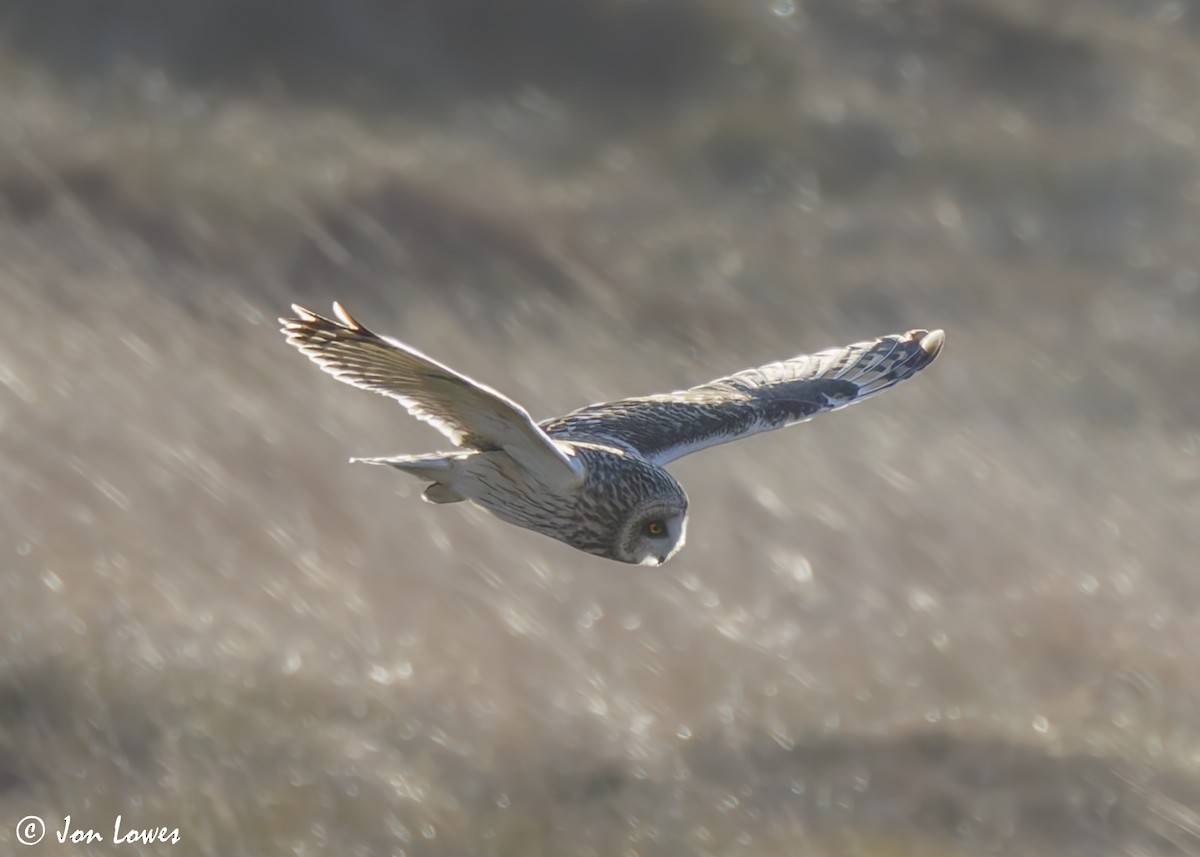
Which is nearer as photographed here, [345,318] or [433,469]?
[345,318]

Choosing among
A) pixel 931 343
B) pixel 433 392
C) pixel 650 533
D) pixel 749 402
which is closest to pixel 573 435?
pixel 650 533

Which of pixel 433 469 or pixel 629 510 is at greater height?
pixel 433 469

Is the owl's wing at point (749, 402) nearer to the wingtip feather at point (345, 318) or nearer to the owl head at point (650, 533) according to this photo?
the owl head at point (650, 533)

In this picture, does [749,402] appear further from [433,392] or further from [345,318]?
[345,318]

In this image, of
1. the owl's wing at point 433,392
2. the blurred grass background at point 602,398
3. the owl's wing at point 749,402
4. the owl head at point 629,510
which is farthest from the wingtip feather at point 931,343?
the blurred grass background at point 602,398

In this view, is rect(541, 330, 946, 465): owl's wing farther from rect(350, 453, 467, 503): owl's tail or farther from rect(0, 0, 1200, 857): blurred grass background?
rect(0, 0, 1200, 857): blurred grass background

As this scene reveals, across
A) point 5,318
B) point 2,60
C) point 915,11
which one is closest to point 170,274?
point 5,318

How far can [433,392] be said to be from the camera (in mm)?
4719

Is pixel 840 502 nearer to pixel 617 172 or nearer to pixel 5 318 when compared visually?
pixel 617 172

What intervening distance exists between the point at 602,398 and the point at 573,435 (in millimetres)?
11903

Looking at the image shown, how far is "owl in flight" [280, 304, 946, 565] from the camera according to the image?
4.60 m

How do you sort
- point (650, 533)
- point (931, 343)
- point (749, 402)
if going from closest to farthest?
point (650, 533) < point (749, 402) < point (931, 343)

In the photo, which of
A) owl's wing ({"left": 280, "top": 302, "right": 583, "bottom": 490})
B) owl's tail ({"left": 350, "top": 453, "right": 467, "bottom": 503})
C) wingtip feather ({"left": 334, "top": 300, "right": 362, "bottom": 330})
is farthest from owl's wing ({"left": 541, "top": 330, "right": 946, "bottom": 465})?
wingtip feather ({"left": 334, "top": 300, "right": 362, "bottom": 330})

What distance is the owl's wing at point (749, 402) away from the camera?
5859mm
